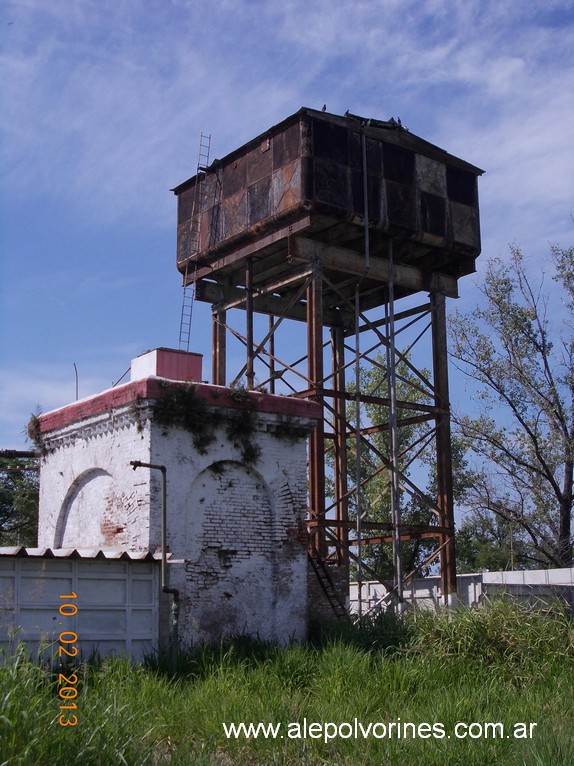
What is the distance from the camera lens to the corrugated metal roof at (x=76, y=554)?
1444cm

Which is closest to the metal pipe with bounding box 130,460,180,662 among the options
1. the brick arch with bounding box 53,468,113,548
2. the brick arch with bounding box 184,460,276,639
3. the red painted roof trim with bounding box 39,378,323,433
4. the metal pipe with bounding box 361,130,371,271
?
the brick arch with bounding box 184,460,276,639

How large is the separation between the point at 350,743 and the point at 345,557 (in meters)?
9.14

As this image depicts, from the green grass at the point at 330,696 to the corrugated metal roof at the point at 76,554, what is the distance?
60.6 inches

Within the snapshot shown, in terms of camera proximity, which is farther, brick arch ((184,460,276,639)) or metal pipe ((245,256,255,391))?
metal pipe ((245,256,255,391))

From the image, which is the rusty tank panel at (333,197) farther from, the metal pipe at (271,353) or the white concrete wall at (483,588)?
the white concrete wall at (483,588)

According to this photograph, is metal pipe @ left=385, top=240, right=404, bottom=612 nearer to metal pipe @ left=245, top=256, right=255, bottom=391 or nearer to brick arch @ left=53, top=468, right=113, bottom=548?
metal pipe @ left=245, top=256, right=255, bottom=391

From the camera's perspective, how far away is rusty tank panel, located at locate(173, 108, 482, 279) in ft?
68.9

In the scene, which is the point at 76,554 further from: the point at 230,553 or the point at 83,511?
the point at 83,511

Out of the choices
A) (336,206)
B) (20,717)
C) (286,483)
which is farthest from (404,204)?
(20,717)

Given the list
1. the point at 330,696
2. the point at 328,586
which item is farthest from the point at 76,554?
the point at 328,586

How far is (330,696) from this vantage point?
1357 cm

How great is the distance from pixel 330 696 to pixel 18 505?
19750 millimetres

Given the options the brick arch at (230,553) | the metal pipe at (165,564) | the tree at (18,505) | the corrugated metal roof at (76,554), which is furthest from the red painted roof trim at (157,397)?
the tree at (18,505)

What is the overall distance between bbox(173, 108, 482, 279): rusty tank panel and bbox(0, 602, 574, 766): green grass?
8100 millimetres
